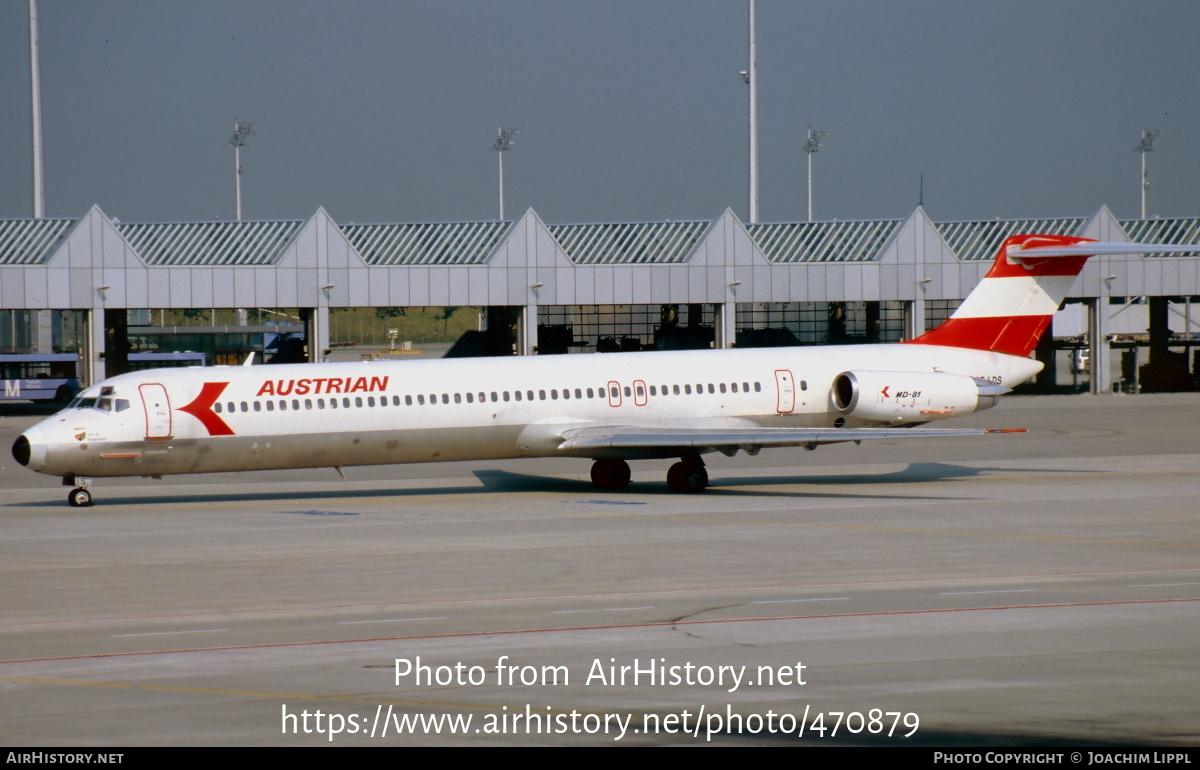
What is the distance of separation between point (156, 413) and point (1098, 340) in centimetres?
5283

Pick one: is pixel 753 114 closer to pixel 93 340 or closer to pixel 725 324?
pixel 725 324

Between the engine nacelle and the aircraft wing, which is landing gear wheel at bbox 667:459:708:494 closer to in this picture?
the aircraft wing

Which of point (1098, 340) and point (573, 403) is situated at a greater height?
point (1098, 340)

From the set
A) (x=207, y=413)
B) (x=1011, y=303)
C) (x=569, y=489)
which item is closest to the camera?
(x=207, y=413)

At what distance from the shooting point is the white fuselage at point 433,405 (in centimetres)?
2641

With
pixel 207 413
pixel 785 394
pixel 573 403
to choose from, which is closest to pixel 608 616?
pixel 207 413

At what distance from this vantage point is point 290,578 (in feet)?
59.2

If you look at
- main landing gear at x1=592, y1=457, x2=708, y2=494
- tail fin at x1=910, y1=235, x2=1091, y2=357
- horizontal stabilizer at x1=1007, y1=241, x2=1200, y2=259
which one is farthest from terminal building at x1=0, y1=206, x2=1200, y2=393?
main landing gear at x1=592, y1=457, x2=708, y2=494

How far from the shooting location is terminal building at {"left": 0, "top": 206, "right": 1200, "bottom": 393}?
5944 centimetres

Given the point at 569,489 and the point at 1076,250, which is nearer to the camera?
the point at 569,489

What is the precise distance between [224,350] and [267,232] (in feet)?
94.7

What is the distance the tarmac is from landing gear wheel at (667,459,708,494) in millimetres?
655

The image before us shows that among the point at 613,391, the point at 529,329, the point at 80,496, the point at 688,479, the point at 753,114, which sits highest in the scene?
the point at 753,114

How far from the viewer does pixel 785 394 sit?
101 ft
